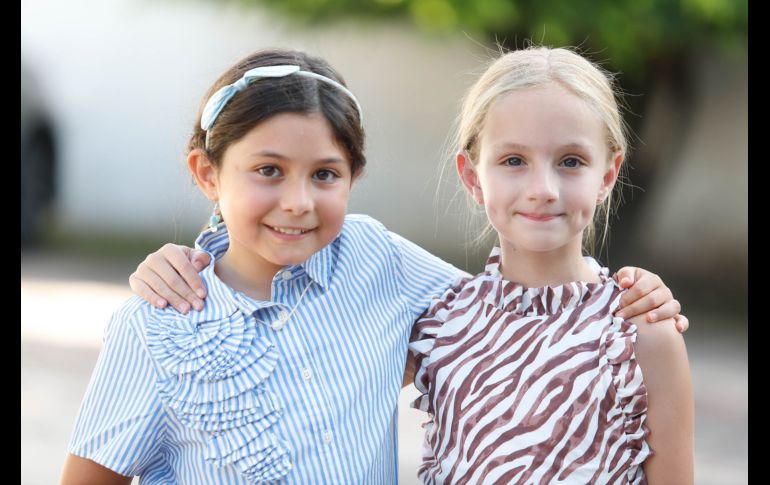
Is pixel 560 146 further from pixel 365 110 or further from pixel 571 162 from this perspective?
pixel 365 110

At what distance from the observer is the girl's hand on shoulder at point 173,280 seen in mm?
2170

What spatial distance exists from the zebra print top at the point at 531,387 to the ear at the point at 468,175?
0.19 meters

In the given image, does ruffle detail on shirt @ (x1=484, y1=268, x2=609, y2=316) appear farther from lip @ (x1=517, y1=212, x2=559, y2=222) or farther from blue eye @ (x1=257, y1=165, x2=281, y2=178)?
blue eye @ (x1=257, y1=165, x2=281, y2=178)

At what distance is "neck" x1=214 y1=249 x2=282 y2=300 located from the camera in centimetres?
224

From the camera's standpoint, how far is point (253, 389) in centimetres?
209

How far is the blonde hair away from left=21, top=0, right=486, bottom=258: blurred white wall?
22.3 ft

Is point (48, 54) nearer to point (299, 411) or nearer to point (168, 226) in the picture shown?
point (168, 226)

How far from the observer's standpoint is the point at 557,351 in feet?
6.98

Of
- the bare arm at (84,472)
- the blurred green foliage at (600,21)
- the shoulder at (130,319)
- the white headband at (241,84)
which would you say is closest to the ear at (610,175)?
the white headband at (241,84)

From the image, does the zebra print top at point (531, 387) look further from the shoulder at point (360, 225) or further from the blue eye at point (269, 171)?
the blue eye at point (269, 171)

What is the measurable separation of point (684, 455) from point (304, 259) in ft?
2.89

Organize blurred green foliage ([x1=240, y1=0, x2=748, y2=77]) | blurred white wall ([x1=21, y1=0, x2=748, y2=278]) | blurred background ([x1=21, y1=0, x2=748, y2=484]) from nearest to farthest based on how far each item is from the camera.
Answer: blurred background ([x1=21, y1=0, x2=748, y2=484]) → blurred green foliage ([x1=240, y1=0, x2=748, y2=77]) → blurred white wall ([x1=21, y1=0, x2=748, y2=278])

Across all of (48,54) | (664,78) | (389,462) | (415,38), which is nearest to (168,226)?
(48,54)

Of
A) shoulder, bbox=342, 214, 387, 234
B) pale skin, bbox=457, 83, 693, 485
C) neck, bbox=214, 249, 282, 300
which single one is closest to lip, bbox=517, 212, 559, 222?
pale skin, bbox=457, 83, 693, 485
